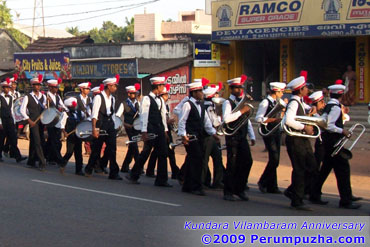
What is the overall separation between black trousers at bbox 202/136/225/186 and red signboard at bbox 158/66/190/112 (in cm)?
1447

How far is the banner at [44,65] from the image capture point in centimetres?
2993

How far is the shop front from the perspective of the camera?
70.3ft

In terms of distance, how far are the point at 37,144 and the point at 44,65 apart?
57.6ft

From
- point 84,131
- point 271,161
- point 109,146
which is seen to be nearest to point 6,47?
point 84,131

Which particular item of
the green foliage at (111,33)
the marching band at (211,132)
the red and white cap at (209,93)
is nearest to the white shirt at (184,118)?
the marching band at (211,132)

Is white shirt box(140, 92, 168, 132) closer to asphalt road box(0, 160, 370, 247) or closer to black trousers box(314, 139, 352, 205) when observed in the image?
asphalt road box(0, 160, 370, 247)

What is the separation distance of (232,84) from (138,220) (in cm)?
288

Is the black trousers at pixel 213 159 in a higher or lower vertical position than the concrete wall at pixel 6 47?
lower

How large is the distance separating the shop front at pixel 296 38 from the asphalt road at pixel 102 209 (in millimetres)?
11091

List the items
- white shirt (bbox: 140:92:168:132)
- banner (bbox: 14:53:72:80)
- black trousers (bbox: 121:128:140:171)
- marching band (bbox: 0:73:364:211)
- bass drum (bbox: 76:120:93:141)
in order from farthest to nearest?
1. banner (bbox: 14:53:72:80)
2. black trousers (bbox: 121:128:140:171)
3. bass drum (bbox: 76:120:93:141)
4. white shirt (bbox: 140:92:168:132)
5. marching band (bbox: 0:73:364:211)

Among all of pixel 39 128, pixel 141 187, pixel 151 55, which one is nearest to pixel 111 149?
pixel 141 187

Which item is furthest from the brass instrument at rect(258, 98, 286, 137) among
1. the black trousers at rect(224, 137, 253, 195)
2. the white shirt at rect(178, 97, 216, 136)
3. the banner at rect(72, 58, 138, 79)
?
the banner at rect(72, 58, 138, 79)

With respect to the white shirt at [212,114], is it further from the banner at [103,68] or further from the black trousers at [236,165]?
the banner at [103,68]

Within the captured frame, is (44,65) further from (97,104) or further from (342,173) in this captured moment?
(342,173)
